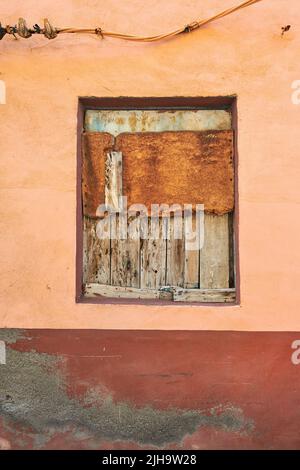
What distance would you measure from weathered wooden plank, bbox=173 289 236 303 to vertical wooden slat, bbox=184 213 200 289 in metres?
0.06

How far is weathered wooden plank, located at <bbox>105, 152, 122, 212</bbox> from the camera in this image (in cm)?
353

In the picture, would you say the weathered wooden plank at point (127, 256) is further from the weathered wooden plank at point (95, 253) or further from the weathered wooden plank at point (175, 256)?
the weathered wooden plank at point (175, 256)

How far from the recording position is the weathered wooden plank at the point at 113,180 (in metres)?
3.53

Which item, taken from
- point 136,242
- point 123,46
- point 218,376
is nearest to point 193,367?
point 218,376

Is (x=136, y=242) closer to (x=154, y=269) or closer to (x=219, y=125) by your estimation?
(x=154, y=269)

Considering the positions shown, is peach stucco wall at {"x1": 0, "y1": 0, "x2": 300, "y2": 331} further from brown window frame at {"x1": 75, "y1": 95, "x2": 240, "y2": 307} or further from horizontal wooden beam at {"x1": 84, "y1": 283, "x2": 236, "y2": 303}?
horizontal wooden beam at {"x1": 84, "y1": 283, "x2": 236, "y2": 303}

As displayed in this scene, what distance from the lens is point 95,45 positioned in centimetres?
339

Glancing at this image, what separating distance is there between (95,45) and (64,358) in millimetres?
2278

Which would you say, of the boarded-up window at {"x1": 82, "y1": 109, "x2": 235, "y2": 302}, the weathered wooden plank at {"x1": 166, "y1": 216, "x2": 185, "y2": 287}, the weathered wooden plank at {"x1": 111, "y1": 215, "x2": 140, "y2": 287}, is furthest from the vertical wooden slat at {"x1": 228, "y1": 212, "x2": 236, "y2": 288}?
the weathered wooden plank at {"x1": 111, "y1": 215, "x2": 140, "y2": 287}

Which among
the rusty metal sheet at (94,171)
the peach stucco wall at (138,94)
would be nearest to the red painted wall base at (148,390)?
the peach stucco wall at (138,94)

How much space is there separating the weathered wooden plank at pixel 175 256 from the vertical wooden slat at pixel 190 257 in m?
0.03

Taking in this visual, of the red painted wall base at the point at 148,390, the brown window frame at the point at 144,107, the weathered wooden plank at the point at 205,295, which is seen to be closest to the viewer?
the red painted wall base at the point at 148,390

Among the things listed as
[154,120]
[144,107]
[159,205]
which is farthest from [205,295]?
[144,107]

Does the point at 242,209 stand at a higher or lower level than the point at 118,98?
lower
